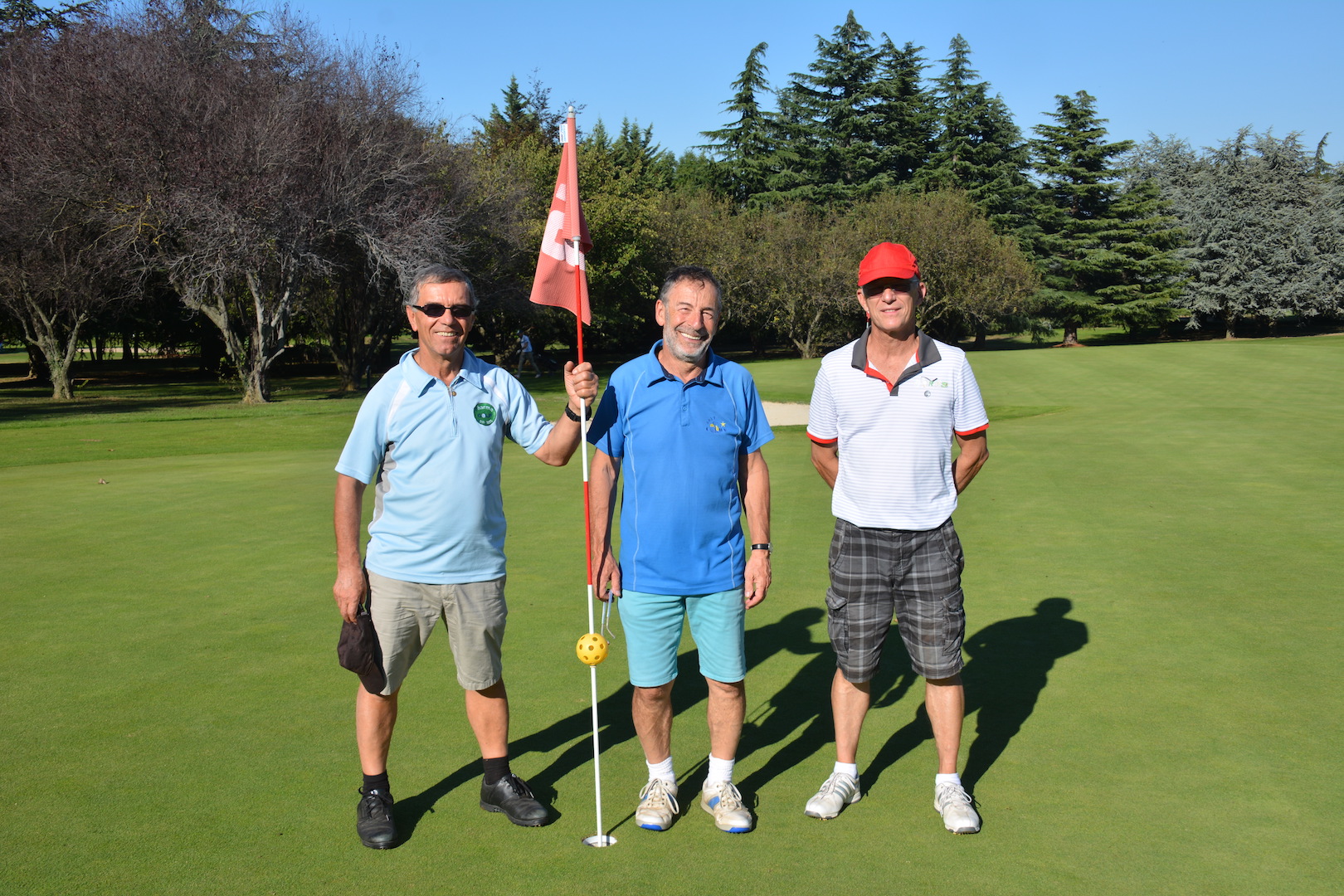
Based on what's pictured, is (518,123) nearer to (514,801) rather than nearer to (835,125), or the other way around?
(835,125)

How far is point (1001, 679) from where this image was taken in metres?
4.96

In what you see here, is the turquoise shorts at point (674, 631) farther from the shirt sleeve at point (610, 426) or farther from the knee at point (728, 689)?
the shirt sleeve at point (610, 426)

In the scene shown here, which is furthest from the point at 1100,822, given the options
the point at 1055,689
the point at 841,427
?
the point at 841,427

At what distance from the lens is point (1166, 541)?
7633 mm

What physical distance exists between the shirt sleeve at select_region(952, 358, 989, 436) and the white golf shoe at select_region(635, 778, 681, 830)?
1737 mm

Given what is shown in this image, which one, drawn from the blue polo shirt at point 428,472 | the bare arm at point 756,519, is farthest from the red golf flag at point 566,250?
the bare arm at point 756,519

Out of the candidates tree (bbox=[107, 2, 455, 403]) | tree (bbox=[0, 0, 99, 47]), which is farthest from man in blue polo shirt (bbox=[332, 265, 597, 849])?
tree (bbox=[0, 0, 99, 47])

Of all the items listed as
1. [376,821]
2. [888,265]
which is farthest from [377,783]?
[888,265]

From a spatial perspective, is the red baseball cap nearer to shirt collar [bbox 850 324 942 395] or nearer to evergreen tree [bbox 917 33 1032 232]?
shirt collar [bbox 850 324 942 395]

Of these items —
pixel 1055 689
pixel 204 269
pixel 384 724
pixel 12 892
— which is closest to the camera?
pixel 12 892

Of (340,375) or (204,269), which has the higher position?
(204,269)

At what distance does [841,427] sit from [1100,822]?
5.50 feet

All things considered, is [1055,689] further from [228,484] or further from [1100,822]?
[228,484]

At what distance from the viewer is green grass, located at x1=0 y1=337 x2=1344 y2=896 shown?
10.7ft
